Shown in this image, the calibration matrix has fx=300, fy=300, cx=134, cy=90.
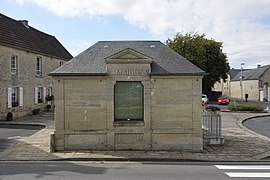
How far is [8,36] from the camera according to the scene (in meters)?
25.3

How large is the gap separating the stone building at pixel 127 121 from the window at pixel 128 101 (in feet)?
0.29

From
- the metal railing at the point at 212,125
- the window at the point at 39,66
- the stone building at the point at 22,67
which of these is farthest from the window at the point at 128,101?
the window at the point at 39,66

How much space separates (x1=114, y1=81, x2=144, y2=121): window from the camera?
11.6 meters

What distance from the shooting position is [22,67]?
26.5 meters

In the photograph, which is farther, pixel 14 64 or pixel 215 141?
pixel 14 64

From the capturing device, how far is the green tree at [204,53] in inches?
1790

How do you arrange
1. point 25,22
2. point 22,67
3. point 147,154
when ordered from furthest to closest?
point 25,22 < point 22,67 < point 147,154

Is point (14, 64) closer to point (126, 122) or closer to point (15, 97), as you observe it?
point (15, 97)

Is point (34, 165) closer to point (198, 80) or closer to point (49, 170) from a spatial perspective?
point (49, 170)

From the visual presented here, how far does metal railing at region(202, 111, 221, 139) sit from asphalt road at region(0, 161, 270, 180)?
3154 mm

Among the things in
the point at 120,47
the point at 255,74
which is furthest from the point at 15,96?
the point at 255,74

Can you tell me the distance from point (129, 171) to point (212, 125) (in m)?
6.24

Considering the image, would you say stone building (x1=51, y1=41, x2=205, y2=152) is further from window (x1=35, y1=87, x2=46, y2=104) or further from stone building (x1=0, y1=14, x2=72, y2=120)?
window (x1=35, y1=87, x2=46, y2=104)

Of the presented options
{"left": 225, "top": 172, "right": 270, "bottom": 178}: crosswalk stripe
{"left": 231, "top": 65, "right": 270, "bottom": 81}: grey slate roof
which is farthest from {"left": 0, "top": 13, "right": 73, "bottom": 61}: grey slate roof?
{"left": 231, "top": 65, "right": 270, "bottom": 81}: grey slate roof
